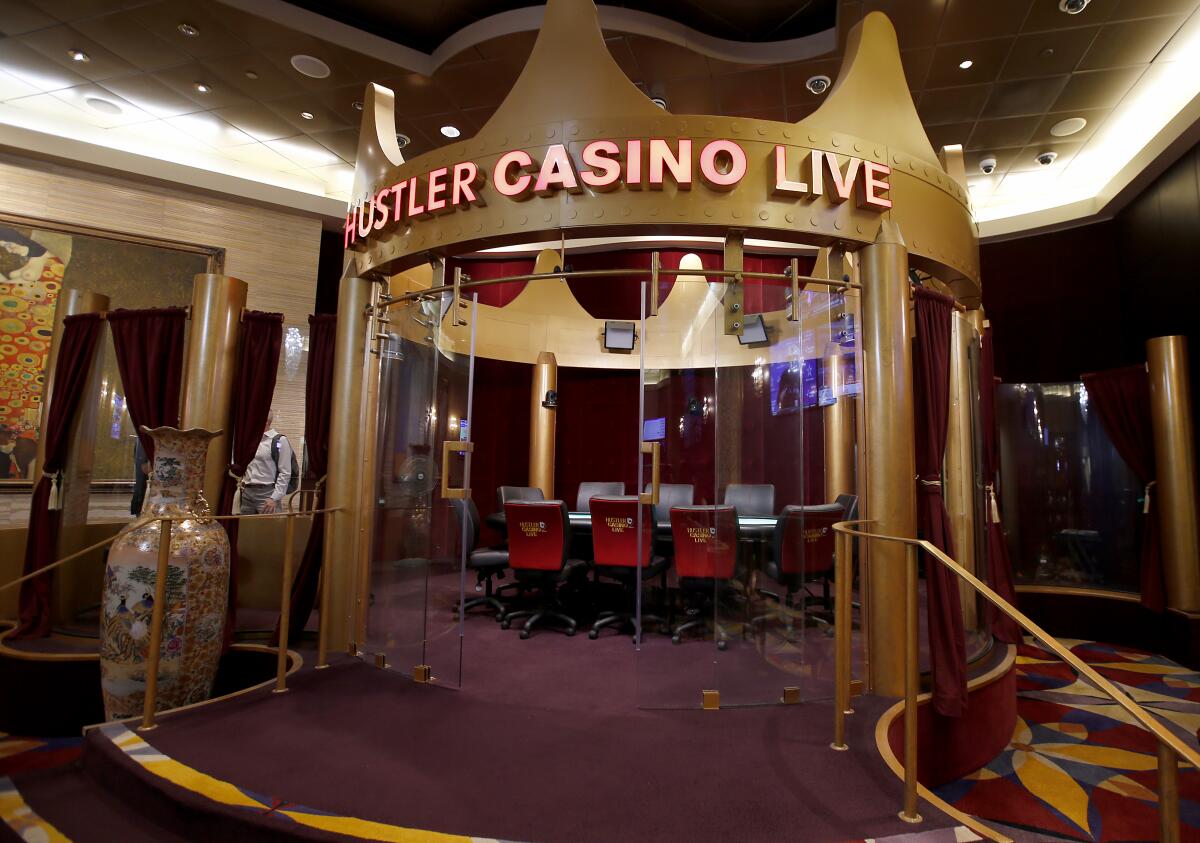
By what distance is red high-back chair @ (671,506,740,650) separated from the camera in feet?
13.0

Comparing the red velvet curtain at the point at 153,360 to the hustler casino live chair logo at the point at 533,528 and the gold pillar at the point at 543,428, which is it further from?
the gold pillar at the point at 543,428

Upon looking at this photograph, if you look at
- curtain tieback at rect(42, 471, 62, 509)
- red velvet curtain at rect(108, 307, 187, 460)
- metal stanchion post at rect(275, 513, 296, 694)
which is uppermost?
red velvet curtain at rect(108, 307, 187, 460)

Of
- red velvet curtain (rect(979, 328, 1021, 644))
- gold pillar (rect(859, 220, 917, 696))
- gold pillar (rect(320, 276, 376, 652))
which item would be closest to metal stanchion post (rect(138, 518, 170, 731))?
gold pillar (rect(320, 276, 376, 652))

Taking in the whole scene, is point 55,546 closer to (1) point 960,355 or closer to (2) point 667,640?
(2) point 667,640

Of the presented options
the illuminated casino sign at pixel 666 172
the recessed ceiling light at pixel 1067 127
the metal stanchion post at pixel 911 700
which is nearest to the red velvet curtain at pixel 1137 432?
the recessed ceiling light at pixel 1067 127

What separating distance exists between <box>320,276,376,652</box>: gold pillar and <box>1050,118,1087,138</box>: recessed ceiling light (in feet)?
24.6

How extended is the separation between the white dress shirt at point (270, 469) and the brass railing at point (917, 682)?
5.07 meters

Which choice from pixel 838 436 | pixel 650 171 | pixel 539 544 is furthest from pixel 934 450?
pixel 539 544

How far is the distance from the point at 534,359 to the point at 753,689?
18.8 ft

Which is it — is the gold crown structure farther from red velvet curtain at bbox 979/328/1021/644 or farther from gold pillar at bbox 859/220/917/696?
red velvet curtain at bbox 979/328/1021/644

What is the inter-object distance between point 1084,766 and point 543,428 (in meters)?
6.21

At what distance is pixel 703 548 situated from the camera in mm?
4414

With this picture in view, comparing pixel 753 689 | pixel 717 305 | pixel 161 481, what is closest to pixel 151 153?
pixel 161 481

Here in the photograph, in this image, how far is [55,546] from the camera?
4.88 meters
